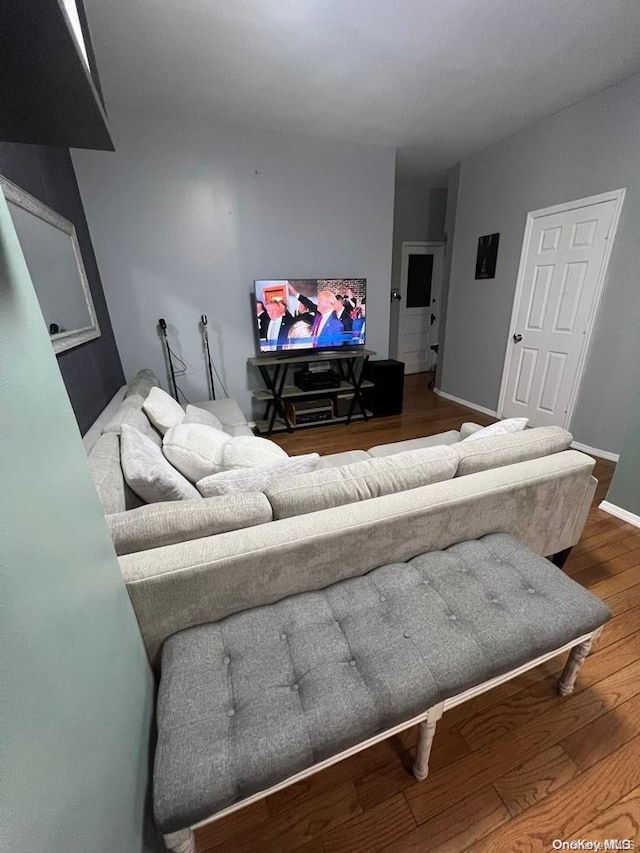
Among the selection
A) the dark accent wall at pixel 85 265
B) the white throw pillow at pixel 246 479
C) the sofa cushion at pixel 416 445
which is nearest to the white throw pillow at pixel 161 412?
the dark accent wall at pixel 85 265

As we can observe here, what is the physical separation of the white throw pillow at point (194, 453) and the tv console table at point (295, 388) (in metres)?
1.81

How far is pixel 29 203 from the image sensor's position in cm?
158

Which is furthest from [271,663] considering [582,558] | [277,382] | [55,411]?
[277,382]

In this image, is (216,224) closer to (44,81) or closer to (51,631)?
(44,81)

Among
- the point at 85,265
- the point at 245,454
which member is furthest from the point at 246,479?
the point at 85,265

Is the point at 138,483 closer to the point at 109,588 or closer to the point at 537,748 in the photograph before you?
the point at 109,588

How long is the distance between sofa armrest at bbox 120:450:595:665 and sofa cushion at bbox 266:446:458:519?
4 centimetres

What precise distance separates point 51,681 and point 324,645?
60 cm

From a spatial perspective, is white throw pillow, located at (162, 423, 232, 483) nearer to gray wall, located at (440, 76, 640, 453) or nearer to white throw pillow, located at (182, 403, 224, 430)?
white throw pillow, located at (182, 403, 224, 430)

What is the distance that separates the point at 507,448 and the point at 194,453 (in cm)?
126

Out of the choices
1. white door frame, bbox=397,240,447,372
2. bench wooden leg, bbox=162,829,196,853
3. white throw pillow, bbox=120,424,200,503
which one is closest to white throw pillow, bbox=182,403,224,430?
white throw pillow, bbox=120,424,200,503

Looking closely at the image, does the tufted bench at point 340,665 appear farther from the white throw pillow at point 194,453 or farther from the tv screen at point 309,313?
the tv screen at point 309,313

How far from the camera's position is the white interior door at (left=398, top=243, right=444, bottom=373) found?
4984mm

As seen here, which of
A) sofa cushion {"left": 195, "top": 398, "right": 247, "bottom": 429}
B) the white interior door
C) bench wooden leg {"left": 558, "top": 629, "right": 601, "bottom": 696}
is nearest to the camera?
bench wooden leg {"left": 558, "top": 629, "right": 601, "bottom": 696}
